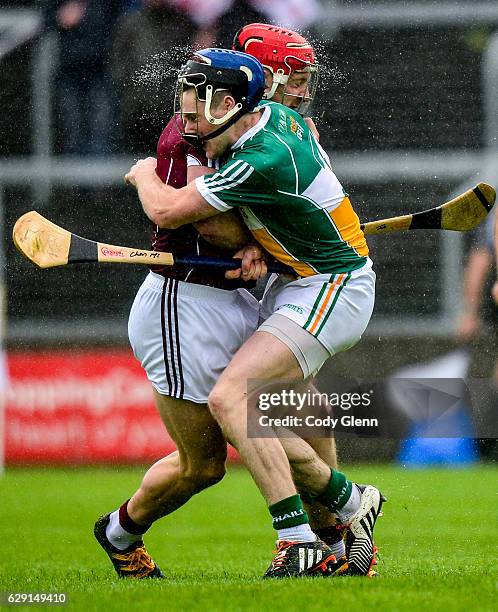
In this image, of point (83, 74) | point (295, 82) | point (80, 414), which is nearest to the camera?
point (295, 82)

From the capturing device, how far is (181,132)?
3840mm

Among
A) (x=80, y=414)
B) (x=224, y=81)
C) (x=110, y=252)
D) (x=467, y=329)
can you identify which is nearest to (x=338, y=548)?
(x=110, y=252)

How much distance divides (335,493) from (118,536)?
2.42ft

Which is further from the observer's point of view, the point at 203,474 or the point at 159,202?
the point at 203,474

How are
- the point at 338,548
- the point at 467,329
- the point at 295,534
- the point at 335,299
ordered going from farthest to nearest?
the point at 467,329 → the point at 338,548 → the point at 335,299 → the point at 295,534

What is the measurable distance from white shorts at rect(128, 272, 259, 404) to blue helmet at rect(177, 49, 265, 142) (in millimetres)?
503

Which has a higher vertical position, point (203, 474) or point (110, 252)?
point (110, 252)

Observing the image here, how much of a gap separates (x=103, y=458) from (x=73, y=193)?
172 cm

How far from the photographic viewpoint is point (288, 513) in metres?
3.62

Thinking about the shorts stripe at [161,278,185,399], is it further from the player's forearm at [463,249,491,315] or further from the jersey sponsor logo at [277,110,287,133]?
the player's forearm at [463,249,491,315]

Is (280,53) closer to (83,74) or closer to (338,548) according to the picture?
(338,548)

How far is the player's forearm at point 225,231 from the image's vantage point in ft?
12.6

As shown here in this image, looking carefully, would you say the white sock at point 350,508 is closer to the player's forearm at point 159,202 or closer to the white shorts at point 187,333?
the white shorts at point 187,333

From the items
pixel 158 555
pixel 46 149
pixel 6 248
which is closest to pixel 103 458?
pixel 6 248
